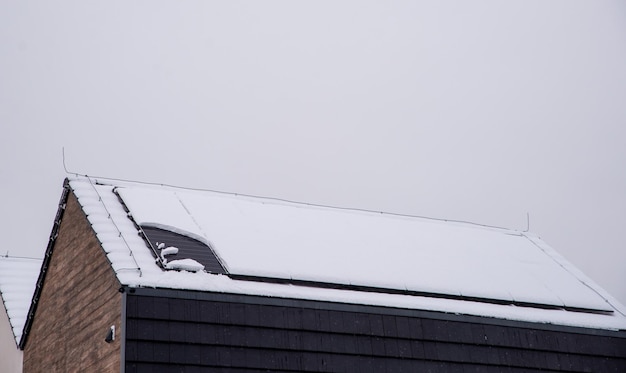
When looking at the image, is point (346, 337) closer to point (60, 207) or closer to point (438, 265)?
point (438, 265)

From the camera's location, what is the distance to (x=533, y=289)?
22797 millimetres

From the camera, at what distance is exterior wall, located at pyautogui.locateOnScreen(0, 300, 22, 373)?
23.5 meters

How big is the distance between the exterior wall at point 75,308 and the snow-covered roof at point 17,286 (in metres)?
1.50

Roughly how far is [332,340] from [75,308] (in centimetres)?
526

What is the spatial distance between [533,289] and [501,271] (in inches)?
35.7

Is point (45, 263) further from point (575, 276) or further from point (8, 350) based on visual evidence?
point (575, 276)

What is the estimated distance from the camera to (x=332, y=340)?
1881cm

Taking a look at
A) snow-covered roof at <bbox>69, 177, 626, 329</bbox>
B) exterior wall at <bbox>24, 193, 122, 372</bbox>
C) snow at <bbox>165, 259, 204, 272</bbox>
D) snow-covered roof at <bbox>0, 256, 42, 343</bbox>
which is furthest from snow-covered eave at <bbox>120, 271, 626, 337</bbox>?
snow-covered roof at <bbox>0, 256, 42, 343</bbox>

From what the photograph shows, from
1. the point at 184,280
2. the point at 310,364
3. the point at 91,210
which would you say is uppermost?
the point at 91,210

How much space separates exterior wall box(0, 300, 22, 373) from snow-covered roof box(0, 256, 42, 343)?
24 cm

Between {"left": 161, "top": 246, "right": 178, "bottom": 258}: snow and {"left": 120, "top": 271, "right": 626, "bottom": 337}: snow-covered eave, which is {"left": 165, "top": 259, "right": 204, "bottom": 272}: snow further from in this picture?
{"left": 161, "top": 246, "right": 178, "bottom": 258}: snow

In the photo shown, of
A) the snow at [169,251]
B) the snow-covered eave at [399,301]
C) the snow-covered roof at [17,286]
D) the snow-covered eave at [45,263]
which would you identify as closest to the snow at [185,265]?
the snow-covered eave at [399,301]

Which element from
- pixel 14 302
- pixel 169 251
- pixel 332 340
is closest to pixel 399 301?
pixel 332 340

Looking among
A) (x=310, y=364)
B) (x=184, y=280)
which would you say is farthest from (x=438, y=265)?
(x=184, y=280)
